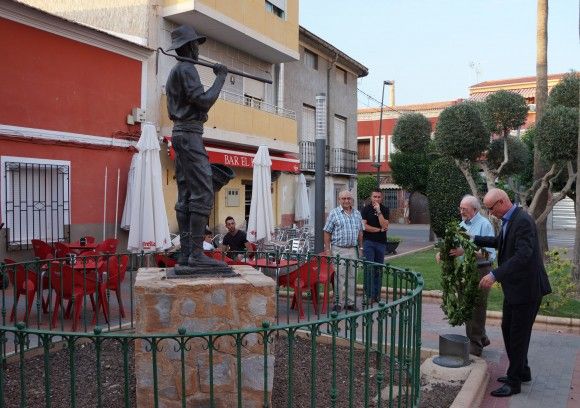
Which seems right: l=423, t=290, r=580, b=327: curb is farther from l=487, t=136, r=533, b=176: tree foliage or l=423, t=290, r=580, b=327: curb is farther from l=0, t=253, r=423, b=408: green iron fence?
l=487, t=136, r=533, b=176: tree foliage

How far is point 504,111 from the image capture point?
41.3 feet

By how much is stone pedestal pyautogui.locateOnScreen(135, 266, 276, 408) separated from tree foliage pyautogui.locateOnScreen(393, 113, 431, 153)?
44.6 ft

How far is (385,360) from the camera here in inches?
224

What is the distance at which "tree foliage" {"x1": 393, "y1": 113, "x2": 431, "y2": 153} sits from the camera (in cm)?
1698

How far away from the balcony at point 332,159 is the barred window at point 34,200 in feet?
35.0

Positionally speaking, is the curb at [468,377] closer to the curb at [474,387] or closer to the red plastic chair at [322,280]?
the curb at [474,387]

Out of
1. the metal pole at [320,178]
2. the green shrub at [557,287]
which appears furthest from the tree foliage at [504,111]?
the green shrub at [557,287]

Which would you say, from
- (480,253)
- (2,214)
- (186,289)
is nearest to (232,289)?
(186,289)

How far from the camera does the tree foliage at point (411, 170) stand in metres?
28.5

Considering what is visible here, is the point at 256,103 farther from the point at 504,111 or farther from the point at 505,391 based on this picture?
the point at 505,391

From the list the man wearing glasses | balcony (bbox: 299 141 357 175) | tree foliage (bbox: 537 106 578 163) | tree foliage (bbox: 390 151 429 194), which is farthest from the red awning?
tree foliage (bbox: 390 151 429 194)

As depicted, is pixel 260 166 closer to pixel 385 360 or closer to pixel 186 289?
pixel 385 360

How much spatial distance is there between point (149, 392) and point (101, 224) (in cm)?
853

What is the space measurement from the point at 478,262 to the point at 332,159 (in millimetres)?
17586
